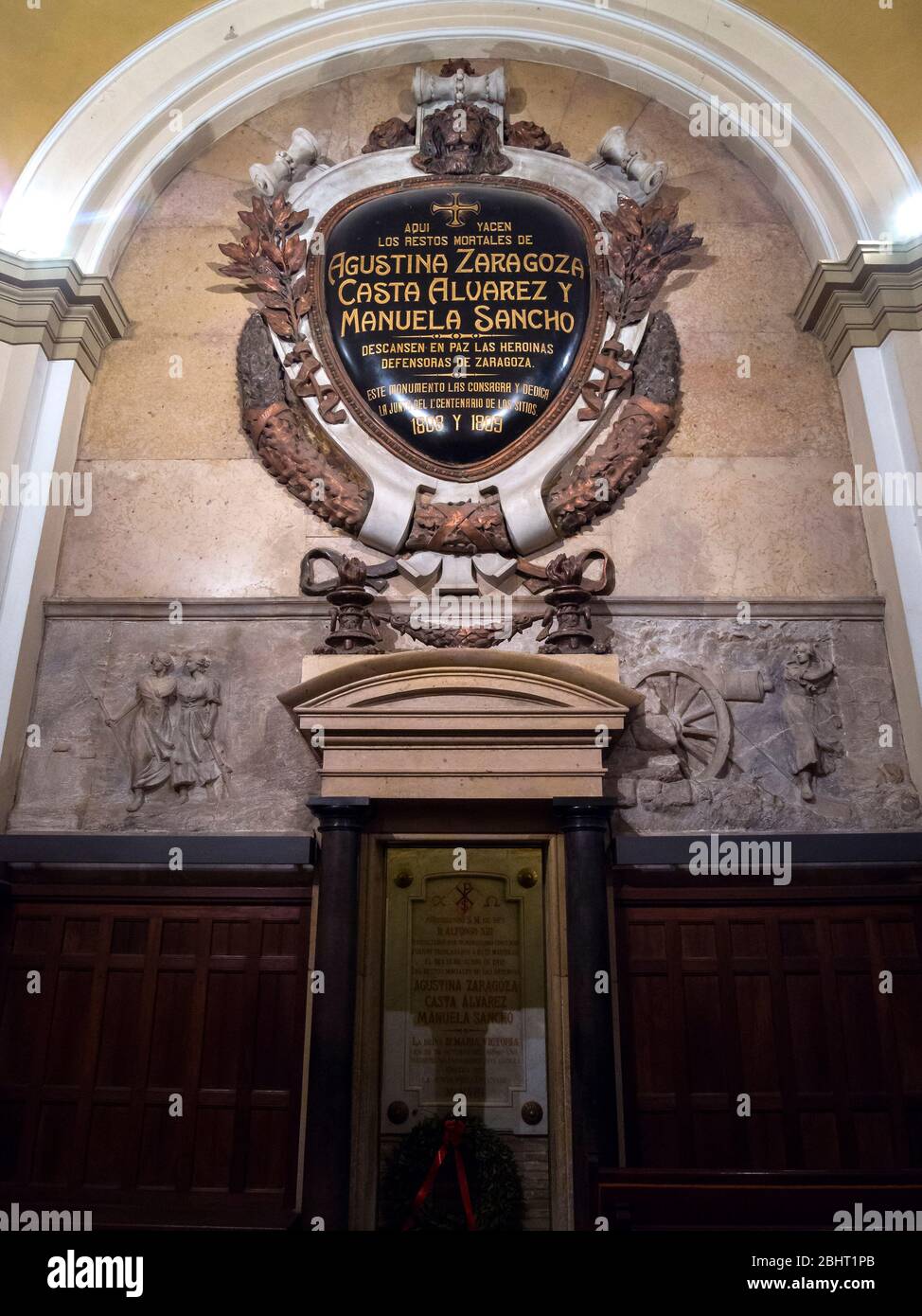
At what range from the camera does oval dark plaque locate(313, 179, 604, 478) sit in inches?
265

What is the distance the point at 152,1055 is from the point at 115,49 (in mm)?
6961

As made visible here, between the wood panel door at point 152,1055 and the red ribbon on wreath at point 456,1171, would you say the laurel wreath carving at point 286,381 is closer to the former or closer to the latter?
the wood panel door at point 152,1055

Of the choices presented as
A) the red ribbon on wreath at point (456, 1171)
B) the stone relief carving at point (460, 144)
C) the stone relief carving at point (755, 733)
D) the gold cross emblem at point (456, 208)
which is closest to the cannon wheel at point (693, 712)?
the stone relief carving at point (755, 733)

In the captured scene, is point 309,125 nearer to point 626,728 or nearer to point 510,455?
point 510,455

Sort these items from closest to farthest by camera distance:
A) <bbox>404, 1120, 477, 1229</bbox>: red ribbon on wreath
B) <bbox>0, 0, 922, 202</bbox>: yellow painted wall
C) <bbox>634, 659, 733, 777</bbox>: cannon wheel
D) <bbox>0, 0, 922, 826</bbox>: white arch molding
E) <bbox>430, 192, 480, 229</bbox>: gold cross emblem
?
1. <bbox>404, 1120, 477, 1229</bbox>: red ribbon on wreath
2. <bbox>634, 659, 733, 777</bbox>: cannon wheel
3. <bbox>0, 0, 922, 826</bbox>: white arch molding
4. <bbox>0, 0, 922, 202</bbox>: yellow painted wall
5. <bbox>430, 192, 480, 229</bbox>: gold cross emblem

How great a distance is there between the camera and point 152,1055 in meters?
5.47

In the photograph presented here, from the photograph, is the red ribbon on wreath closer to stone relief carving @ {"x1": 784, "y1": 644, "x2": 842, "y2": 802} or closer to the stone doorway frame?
the stone doorway frame

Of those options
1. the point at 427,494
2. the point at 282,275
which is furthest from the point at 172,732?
the point at 282,275

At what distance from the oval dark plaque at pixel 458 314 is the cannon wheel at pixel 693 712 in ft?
6.06

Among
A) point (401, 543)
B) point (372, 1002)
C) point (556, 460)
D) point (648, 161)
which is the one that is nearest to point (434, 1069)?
point (372, 1002)

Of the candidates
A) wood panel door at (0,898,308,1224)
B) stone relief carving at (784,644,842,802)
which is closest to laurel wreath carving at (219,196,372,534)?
wood panel door at (0,898,308,1224)

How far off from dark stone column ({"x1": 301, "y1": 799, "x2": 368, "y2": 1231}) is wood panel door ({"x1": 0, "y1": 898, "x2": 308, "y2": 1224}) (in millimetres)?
314

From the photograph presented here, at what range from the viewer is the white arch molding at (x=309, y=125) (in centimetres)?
628

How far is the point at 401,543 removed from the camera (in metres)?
6.48
